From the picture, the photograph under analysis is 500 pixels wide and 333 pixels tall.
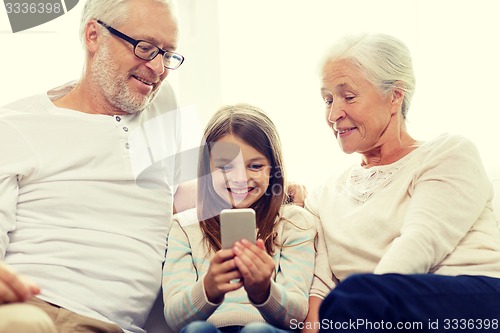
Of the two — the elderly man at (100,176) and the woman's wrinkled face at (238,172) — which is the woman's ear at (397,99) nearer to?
the woman's wrinkled face at (238,172)

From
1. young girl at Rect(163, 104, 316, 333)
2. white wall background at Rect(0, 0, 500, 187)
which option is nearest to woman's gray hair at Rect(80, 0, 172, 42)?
young girl at Rect(163, 104, 316, 333)

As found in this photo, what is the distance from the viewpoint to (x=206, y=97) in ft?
8.68

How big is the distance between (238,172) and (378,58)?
0.50 metres

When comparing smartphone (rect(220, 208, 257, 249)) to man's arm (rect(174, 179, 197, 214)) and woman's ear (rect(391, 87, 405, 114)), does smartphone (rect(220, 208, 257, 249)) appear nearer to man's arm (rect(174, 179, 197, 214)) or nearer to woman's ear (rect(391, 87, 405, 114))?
man's arm (rect(174, 179, 197, 214))

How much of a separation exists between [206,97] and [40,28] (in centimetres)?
67

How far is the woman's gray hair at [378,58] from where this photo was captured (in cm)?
186

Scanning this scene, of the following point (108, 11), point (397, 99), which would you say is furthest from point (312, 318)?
point (108, 11)

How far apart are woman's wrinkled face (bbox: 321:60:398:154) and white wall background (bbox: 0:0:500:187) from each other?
0.78 m

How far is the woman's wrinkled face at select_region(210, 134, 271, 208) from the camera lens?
1.82 m

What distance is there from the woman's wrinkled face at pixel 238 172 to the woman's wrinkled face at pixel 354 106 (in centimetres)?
24

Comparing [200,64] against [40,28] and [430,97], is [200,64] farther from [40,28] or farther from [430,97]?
[430,97]

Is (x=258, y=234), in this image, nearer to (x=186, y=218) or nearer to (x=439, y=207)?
(x=186, y=218)

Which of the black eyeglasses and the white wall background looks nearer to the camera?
the black eyeglasses

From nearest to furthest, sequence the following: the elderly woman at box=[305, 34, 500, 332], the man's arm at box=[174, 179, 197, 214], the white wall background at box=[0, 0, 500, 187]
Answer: the elderly woman at box=[305, 34, 500, 332], the man's arm at box=[174, 179, 197, 214], the white wall background at box=[0, 0, 500, 187]
